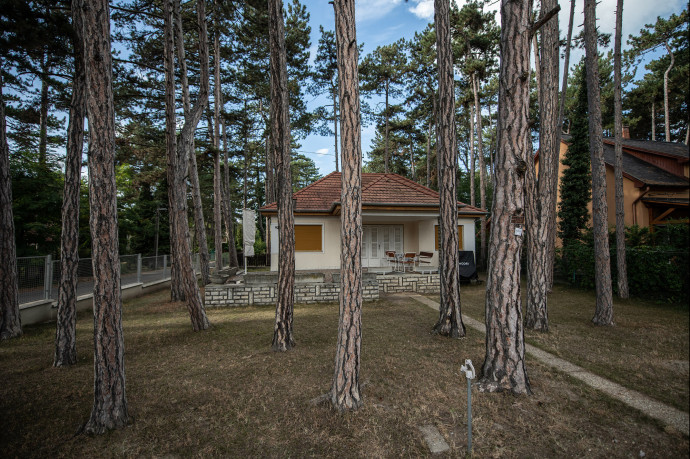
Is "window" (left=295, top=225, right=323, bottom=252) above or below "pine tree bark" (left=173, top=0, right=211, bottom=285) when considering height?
below

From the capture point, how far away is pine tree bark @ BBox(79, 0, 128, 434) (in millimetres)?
3059

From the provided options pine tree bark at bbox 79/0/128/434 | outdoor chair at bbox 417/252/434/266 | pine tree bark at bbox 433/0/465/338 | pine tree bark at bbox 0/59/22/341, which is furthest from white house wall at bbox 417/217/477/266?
pine tree bark at bbox 0/59/22/341

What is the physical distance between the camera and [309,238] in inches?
534

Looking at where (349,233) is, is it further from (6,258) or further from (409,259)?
(409,259)

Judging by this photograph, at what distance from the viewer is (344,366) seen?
3.28 m

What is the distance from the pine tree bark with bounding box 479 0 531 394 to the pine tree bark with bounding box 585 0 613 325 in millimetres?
4329

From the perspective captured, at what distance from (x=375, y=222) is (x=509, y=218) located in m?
11.1

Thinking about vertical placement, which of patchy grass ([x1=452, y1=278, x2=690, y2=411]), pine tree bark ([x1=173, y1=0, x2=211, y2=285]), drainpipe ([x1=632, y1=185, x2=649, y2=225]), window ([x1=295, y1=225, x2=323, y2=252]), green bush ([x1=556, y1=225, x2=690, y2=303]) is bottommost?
patchy grass ([x1=452, y1=278, x2=690, y2=411])

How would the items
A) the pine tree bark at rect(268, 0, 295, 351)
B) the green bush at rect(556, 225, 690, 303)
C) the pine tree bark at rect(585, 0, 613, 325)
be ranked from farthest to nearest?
1. the green bush at rect(556, 225, 690, 303)
2. the pine tree bark at rect(585, 0, 613, 325)
3. the pine tree bark at rect(268, 0, 295, 351)

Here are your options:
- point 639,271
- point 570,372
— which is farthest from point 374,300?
point 639,271

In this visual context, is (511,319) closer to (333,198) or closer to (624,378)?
(624,378)

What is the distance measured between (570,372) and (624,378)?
0.56 metres

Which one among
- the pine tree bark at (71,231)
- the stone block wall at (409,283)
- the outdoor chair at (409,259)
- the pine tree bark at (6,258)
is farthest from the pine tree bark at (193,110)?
the outdoor chair at (409,259)

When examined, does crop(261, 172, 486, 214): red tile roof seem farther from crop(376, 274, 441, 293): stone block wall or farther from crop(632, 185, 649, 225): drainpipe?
crop(632, 185, 649, 225): drainpipe
